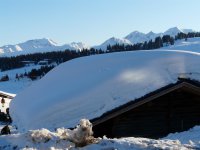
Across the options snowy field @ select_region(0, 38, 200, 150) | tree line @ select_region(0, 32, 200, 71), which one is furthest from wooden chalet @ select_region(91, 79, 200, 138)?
tree line @ select_region(0, 32, 200, 71)

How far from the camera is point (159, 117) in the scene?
56.4 feet

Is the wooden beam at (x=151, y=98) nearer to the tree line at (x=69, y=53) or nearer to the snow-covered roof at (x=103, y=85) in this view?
the snow-covered roof at (x=103, y=85)

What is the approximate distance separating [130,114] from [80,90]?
233 cm

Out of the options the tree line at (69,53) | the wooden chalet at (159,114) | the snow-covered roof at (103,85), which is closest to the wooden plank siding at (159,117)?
the wooden chalet at (159,114)

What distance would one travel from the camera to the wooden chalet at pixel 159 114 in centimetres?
1634

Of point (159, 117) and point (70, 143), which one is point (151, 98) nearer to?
point (159, 117)

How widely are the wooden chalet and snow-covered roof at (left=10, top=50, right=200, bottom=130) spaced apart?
0.33m

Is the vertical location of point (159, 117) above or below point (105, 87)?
below

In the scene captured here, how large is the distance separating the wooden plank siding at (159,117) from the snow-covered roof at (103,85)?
1.99 feet

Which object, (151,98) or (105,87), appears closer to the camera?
(151,98)

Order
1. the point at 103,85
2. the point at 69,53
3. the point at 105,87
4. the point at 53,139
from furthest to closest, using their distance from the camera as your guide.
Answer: the point at 69,53, the point at 103,85, the point at 105,87, the point at 53,139

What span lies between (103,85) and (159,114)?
2394 mm

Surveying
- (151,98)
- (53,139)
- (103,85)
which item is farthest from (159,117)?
(53,139)

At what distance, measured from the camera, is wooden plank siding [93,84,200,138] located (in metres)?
16.6
